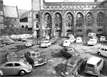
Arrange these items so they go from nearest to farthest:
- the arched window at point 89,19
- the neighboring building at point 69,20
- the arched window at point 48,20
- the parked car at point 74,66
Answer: the parked car at point 74,66 → the neighboring building at point 69,20 → the arched window at point 89,19 → the arched window at point 48,20

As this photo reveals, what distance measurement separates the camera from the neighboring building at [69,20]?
46.3 m

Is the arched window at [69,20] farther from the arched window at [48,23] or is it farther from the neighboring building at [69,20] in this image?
the arched window at [48,23]

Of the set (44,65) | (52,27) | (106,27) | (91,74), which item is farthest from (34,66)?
(106,27)

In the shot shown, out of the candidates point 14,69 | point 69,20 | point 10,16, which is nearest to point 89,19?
point 69,20

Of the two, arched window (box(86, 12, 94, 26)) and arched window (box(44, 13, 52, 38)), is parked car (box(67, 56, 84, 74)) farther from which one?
arched window (box(86, 12, 94, 26))

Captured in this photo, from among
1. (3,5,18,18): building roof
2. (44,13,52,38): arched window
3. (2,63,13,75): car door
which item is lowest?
(2,63,13,75): car door

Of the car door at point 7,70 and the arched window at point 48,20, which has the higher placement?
the arched window at point 48,20

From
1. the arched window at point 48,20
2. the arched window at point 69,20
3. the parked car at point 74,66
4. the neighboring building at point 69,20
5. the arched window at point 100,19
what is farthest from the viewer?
the arched window at point 69,20

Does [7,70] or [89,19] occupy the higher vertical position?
[89,19]

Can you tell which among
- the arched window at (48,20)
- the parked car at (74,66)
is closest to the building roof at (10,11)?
the arched window at (48,20)

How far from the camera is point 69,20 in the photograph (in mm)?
49125

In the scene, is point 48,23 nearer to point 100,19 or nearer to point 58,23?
point 58,23

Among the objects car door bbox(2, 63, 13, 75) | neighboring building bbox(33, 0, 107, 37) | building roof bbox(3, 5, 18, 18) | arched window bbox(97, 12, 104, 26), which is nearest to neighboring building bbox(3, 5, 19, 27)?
building roof bbox(3, 5, 18, 18)

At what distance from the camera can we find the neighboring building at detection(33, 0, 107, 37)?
4634 centimetres
